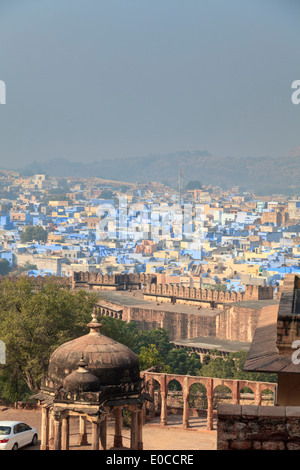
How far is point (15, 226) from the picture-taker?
185500 millimetres

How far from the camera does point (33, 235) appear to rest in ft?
559

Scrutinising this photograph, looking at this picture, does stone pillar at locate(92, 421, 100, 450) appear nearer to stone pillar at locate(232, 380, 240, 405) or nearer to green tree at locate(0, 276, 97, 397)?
stone pillar at locate(232, 380, 240, 405)

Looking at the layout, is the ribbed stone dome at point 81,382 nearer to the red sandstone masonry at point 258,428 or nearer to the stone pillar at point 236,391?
the red sandstone masonry at point 258,428

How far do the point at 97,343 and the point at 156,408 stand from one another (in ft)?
32.3

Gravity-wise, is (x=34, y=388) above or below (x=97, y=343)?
below

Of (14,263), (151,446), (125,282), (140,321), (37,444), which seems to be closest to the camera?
(37,444)

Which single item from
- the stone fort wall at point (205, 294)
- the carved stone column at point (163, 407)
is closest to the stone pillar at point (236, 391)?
the carved stone column at point (163, 407)

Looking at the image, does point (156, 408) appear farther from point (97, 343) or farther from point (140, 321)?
point (140, 321)

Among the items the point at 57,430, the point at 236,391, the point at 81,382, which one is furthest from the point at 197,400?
the point at 81,382

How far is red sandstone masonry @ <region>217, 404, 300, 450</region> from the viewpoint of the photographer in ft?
26.2

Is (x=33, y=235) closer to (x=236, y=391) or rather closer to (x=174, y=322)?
(x=174, y=322)

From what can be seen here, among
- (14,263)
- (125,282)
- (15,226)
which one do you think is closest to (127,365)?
(125,282)

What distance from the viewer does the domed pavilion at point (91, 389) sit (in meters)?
16.8

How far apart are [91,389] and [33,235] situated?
15468 cm
